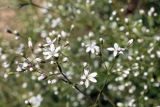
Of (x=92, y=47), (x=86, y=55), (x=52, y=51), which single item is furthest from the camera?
(x=86, y=55)

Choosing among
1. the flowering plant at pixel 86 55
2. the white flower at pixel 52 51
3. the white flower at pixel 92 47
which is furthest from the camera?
the flowering plant at pixel 86 55

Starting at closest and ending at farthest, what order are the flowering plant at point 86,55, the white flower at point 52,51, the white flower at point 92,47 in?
the white flower at point 52,51 → the white flower at point 92,47 → the flowering plant at point 86,55

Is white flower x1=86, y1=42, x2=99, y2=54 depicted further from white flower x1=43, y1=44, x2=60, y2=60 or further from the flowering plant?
white flower x1=43, y1=44, x2=60, y2=60

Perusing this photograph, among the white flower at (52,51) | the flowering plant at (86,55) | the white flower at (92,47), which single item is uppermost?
the flowering plant at (86,55)

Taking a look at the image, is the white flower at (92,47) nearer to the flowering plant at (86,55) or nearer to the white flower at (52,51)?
the flowering plant at (86,55)

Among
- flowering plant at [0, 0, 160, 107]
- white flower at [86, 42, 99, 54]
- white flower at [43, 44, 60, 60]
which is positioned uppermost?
flowering plant at [0, 0, 160, 107]

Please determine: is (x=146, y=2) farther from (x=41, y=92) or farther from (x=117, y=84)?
(x=41, y=92)

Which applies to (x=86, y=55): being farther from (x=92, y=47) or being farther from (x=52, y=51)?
(x=52, y=51)

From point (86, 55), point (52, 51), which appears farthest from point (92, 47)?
point (86, 55)

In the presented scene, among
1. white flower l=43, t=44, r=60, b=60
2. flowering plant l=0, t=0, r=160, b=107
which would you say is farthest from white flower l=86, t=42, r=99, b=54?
white flower l=43, t=44, r=60, b=60

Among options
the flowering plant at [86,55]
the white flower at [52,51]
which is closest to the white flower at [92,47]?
the flowering plant at [86,55]

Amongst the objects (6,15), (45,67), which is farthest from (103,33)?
(6,15)
